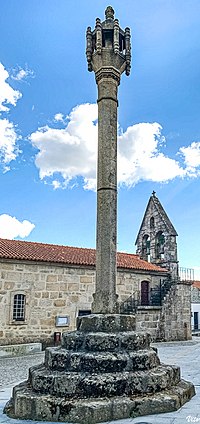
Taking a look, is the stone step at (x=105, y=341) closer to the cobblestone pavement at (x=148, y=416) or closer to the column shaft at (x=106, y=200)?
the column shaft at (x=106, y=200)

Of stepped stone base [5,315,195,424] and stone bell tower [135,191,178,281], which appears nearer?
stepped stone base [5,315,195,424]

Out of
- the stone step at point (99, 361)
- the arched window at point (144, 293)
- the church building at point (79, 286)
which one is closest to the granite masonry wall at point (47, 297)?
the church building at point (79, 286)

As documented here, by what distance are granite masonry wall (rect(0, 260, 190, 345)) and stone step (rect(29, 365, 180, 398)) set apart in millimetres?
10678

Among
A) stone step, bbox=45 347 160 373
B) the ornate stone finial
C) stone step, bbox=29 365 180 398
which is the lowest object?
stone step, bbox=29 365 180 398

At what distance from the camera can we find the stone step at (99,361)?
14.9 ft

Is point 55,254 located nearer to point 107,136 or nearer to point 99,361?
point 107,136

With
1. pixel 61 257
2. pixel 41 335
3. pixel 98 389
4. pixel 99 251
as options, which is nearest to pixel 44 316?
pixel 41 335

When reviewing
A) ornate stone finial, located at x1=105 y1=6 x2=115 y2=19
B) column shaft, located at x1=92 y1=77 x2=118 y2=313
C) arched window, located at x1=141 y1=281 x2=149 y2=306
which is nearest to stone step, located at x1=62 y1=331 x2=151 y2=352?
column shaft, located at x1=92 y1=77 x2=118 y2=313

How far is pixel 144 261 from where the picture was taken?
74.5 feet

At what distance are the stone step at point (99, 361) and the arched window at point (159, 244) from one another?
17472 millimetres

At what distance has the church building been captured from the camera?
49.5 ft

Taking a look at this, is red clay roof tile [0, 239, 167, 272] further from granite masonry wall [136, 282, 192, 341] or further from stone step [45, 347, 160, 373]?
stone step [45, 347, 160, 373]

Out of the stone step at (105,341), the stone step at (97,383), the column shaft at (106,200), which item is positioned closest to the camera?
the stone step at (97,383)

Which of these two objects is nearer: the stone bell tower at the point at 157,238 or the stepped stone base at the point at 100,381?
the stepped stone base at the point at 100,381
